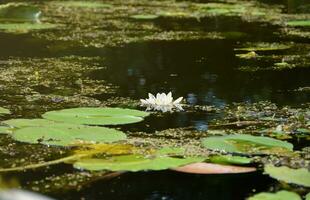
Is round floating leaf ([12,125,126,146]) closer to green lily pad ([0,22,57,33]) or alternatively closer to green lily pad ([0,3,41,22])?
green lily pad ([0,22,57,33])

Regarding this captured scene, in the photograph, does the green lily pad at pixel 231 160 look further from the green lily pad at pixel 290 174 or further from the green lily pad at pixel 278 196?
the green lily pad at pixel 278 196

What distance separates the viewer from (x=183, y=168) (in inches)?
54.0

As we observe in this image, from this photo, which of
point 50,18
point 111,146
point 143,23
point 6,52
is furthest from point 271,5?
point 111,146

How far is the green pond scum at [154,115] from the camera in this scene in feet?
4.23

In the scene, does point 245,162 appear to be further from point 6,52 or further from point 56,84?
point 6,52

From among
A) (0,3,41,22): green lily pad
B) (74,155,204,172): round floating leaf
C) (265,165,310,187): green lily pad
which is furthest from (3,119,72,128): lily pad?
(0,3,41,22): green lily pad

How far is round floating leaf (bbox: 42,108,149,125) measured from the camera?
1771 mm

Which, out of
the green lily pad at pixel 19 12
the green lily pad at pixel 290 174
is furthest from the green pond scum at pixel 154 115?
the green lily pad at pixel 19 12

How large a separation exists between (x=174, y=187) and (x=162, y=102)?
82 cm

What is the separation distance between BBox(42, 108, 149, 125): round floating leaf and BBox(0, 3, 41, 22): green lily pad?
10.9ft

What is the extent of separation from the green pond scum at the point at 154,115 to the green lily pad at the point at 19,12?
0.63 meters

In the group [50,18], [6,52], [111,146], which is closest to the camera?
[111,146]

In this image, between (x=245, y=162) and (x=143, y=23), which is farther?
(x=143, y=23)

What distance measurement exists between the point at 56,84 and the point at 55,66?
0.49 m
